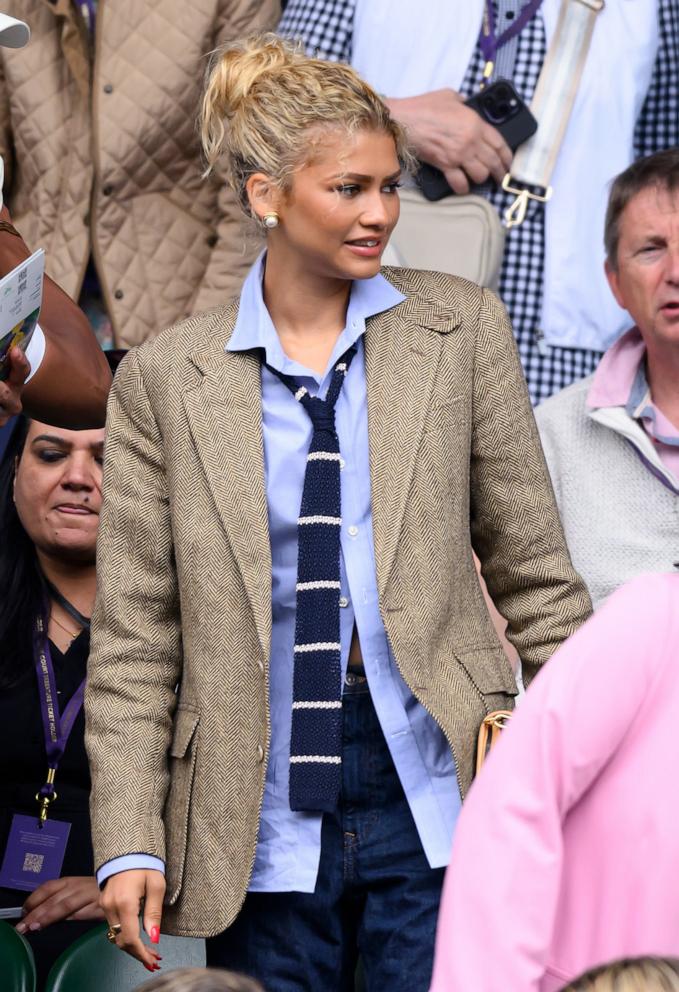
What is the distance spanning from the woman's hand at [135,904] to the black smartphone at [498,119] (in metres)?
2.11

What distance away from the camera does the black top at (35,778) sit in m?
3.58

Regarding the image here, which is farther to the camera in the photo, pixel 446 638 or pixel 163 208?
pixel 163 208

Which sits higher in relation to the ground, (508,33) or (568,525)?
(508,33)

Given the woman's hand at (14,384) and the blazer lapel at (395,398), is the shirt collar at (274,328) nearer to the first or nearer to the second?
the blazer lapel at (395,398)

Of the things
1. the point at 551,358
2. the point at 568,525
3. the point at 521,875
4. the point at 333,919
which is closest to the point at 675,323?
the point at 568,525

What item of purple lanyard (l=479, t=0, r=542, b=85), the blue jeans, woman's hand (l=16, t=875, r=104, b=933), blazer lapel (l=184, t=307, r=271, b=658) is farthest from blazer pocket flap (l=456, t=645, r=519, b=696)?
purple lanyard (l=479, t=0, r=542, b=85)

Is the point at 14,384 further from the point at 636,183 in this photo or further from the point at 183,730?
the point at 636,183

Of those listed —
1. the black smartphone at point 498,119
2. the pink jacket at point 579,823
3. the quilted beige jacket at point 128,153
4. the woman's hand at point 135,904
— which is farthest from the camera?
the quilted beige jacket at point 128,153

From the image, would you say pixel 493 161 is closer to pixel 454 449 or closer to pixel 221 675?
pixel 454 449

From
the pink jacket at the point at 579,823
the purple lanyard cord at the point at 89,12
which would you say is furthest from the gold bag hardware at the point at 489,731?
the purple lanyard cord at the point at 89,12

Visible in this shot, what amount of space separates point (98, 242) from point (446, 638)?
203cm

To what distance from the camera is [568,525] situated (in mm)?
3307

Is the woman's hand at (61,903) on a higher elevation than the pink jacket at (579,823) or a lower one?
lower

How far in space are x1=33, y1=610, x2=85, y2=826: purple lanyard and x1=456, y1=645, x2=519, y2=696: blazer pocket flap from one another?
1414 millimetres
